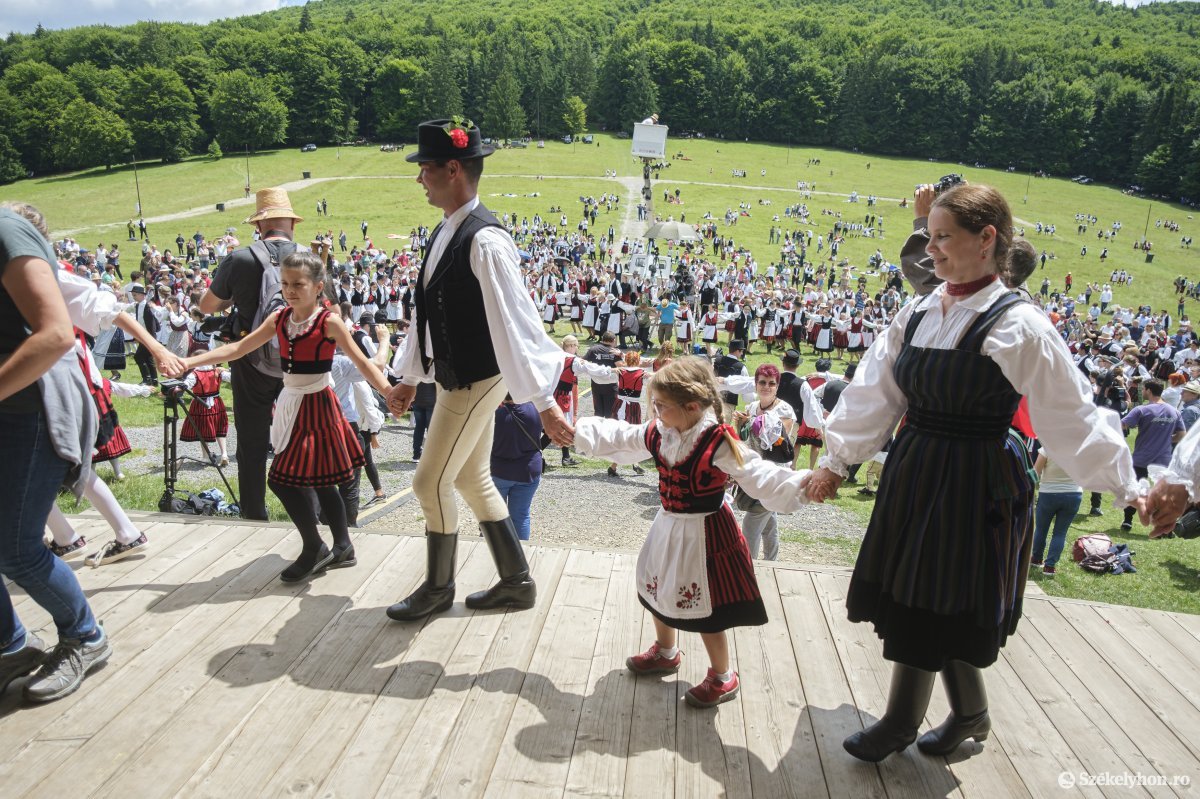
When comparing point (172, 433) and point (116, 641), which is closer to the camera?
point (116, 641)

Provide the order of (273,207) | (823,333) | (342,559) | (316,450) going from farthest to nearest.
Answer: (823,333) → (273,207) → (342,559) → (316,450)

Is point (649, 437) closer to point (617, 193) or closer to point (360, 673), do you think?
point (360, 673)

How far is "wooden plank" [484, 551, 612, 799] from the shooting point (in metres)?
2.29

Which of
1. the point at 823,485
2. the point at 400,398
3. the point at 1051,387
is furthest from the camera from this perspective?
the point at 400,398

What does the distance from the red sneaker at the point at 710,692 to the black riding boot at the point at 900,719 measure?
434 mm

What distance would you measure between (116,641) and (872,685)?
2874 mm

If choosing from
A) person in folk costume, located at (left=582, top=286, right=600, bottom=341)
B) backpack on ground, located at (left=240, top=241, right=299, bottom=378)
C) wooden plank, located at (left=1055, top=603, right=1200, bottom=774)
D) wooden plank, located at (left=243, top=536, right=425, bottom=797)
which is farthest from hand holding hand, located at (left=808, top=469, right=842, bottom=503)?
person in folk costume, located at (left=582, top=286, right=600, bottom=341)

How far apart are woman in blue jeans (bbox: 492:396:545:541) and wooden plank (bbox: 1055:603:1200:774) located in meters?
2.70

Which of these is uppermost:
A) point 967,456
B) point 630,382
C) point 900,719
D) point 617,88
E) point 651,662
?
point 617,88

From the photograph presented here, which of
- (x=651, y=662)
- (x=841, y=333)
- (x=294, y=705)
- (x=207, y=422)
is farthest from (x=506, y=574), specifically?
(x=841, y=333)

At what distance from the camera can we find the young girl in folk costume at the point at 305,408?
341cm

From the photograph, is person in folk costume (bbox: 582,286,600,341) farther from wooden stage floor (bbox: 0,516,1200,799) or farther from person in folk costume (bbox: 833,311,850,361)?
wooden stage floor (bbox: 0,516,1200,799)

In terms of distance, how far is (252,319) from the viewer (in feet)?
13.7

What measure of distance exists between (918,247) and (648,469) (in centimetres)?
697
